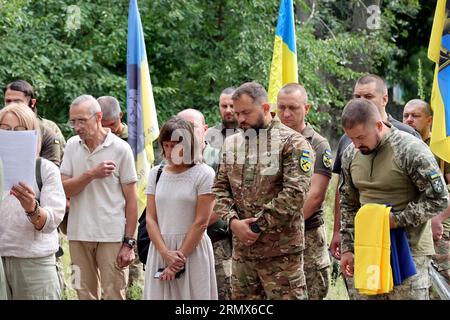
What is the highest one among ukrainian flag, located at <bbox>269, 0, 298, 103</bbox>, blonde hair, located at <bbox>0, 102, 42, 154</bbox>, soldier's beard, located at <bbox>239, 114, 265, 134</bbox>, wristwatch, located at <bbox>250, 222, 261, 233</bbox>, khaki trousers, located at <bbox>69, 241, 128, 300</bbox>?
ukrainian flag, located at <bbox>269, 0, 298, 103</bbox>

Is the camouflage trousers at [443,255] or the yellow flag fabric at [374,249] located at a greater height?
the yellow flag fabric at [374,249]

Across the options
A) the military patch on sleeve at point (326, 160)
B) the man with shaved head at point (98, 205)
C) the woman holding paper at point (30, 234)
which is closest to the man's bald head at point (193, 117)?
the man with shaved head at point (98, 205)

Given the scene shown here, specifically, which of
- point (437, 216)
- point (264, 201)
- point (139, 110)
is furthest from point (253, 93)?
point (139, 110)

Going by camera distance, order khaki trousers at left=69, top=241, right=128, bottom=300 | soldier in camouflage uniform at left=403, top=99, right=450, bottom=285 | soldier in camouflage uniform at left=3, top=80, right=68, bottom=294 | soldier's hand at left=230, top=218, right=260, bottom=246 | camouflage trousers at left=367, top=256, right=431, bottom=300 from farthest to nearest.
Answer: soldier in camouflage uniform at left=3, top=80, right=68, bottom=294, khaki trousers at left=69, top=241, right=128, bottom=300, soldier in camouflage uniform at left=403, top=99, right=450, bottom=285, soldier's hand at left=230, top=218, right=260, bottom=246, camouflage trousers at left=367, top=256, right=431, bottom=300

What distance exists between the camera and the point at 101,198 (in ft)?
23.6

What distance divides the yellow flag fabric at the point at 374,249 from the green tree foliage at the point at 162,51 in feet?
23.3

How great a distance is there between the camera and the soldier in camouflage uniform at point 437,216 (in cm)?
706

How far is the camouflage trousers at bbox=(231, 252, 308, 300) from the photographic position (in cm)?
630

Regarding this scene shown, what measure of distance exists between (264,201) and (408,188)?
956mm

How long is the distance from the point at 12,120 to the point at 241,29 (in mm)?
7836

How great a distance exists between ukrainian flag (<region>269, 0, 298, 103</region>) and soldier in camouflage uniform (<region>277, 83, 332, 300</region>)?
5.33ft

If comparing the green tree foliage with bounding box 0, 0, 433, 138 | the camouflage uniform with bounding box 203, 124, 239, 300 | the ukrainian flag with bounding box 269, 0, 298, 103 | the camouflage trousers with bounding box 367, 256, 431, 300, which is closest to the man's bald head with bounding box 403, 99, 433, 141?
the ukrainian flag with bounding box 269, 0, 298, 103

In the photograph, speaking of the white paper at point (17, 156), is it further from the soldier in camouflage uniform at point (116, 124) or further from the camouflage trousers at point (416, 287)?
the camouflage trousers at point (416, 287)

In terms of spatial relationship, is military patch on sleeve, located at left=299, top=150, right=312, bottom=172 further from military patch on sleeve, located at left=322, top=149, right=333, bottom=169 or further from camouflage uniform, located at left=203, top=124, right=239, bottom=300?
camouflage uniform, located at left=203, top=124, right=239, bottom=300
